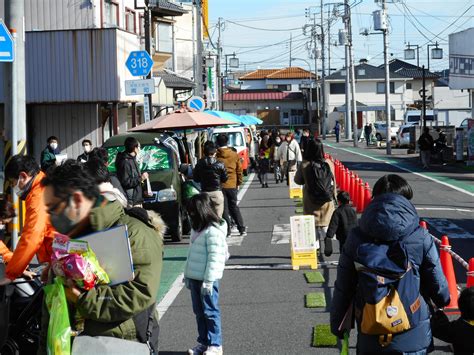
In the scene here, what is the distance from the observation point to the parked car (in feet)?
51.1

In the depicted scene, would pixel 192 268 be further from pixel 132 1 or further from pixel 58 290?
pixel 132 1

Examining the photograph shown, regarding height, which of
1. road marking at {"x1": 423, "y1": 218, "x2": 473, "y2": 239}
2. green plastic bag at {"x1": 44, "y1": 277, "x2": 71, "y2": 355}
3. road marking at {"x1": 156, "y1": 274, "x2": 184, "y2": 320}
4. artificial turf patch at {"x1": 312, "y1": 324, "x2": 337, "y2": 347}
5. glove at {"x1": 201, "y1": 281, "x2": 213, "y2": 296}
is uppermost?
green plastic bag at {"x1": 44, "y1": 277, "x2": 71, "y2": 355}

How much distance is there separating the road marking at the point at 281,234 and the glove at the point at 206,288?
7.73 m

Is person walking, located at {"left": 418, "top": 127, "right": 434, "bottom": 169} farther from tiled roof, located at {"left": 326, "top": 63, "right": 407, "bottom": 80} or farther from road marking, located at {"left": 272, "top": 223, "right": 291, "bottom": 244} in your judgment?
tiled roof, located at {"left": 326, "top": 63, "right": 407, "bottom": 80}

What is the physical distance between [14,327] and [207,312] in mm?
1770

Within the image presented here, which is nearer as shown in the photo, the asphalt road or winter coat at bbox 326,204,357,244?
the asphalt road

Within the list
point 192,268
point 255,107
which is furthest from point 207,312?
point 255,107

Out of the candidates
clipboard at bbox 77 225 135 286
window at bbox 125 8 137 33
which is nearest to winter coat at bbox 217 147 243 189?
clipboard at bbox 77 225 135 286

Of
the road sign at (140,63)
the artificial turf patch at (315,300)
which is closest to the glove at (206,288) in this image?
the artificial turf patch at (315,300)

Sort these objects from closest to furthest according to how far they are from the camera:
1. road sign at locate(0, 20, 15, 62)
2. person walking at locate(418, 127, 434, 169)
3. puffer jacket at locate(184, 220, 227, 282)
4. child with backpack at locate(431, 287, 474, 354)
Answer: child with backpack at locate(431, 287, 474, 354) → puffer jacket at locate(184, 220, 227, 282) → road sign at locate(0, 20, 15, 62) → person walking at locate(418, 127, 434, 169)

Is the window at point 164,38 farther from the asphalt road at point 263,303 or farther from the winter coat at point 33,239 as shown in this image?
the winter coat at point 33,239

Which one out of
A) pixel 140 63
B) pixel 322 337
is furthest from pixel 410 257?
pixel 140 63

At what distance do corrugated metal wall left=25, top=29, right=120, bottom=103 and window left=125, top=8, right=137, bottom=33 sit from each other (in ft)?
28.0

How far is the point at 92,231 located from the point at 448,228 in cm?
1339
